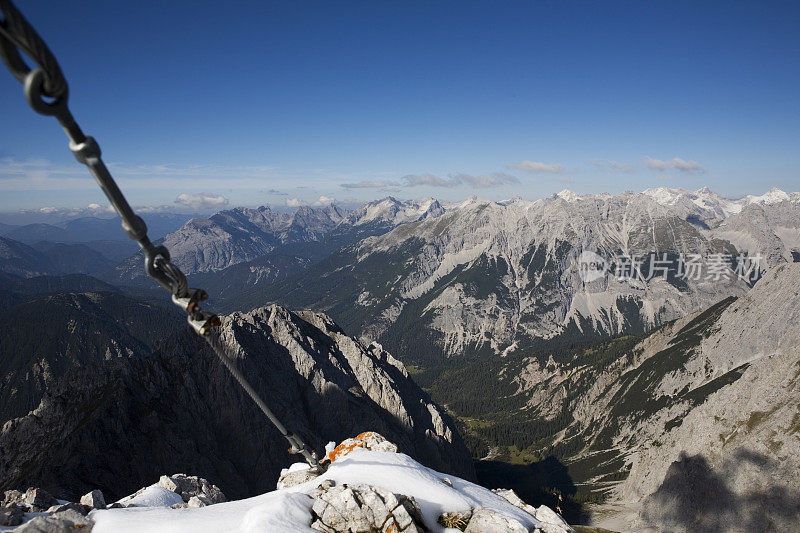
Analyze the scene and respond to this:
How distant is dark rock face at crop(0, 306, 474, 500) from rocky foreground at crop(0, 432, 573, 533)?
44.6 meters

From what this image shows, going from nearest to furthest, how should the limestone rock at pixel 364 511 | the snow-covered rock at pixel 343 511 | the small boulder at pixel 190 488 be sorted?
the snow-covered rock at pixel 343 511
the limestone rock at pixel 364 511
the small boulder at pixel 190 488

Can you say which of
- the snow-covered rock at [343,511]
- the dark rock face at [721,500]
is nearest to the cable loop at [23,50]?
the snow-covered rock at [343,511]

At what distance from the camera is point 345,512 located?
14.8 meters

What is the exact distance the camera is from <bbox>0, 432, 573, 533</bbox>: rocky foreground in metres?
14.2

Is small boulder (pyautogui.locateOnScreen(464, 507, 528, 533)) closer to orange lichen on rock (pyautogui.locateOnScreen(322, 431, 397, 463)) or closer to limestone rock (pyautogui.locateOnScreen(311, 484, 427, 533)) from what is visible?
limestone rock (pyautogui.locateOnScreen(311, 484, 427, 533))

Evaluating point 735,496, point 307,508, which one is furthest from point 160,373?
point 735,496

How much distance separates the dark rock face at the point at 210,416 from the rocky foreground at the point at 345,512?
44.6 meters

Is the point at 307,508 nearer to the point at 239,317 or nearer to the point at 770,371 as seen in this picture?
the point at 239,317

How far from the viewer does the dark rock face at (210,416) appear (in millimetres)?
54281

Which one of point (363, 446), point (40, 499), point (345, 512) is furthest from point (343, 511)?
point (40, 499)

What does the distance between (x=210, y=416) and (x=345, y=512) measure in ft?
231

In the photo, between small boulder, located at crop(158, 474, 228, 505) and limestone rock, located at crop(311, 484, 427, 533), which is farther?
small boulder, located at crop(158, 474, 228, 505)

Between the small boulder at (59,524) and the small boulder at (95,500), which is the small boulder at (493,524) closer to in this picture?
the small boulder at (59,524)

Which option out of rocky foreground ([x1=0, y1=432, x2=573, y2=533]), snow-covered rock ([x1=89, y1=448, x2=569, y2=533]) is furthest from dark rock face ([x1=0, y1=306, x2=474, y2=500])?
snow-covered rock ([x1=89, y1=448, x2=569, y2=533])
